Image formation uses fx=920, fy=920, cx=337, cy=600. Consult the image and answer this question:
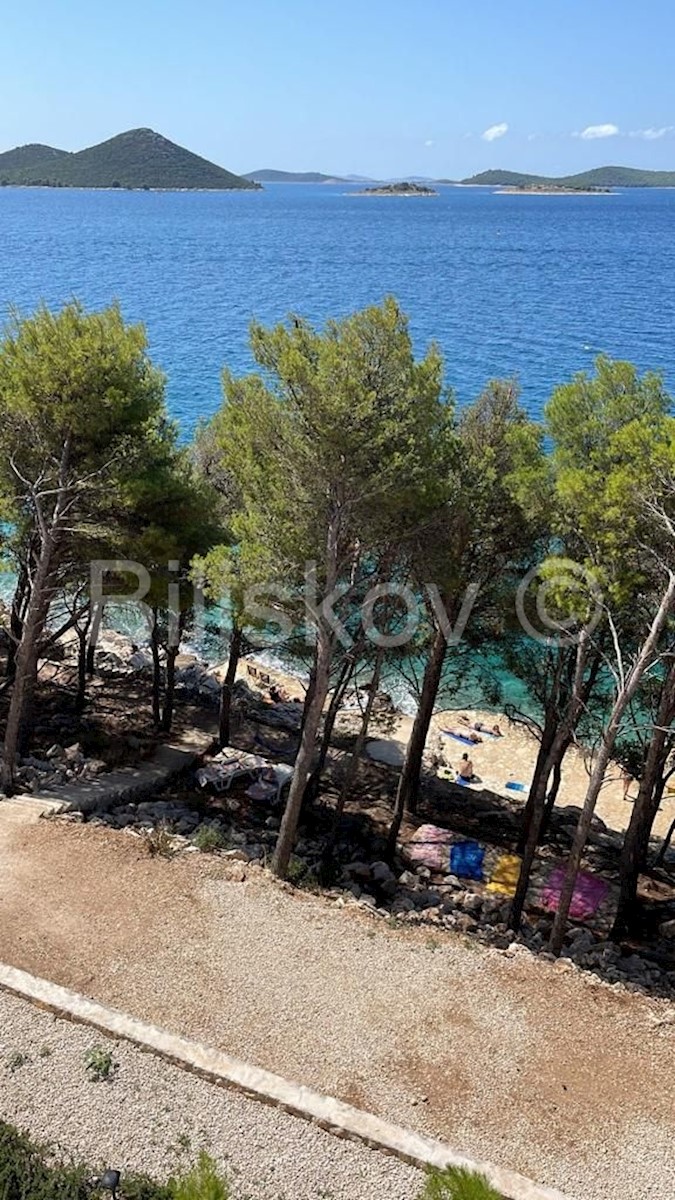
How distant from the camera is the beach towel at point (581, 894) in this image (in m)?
17.2

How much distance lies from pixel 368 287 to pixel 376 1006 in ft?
309

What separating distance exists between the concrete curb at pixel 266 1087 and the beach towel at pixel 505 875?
8245 millimetres

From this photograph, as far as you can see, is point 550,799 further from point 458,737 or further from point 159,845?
point 458,737

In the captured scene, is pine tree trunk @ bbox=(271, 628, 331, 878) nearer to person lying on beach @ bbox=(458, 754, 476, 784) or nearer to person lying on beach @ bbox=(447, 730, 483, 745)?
person lying on beach @ bbox=(458, 754, 476, 784)

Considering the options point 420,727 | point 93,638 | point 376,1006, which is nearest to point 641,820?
point 420,727

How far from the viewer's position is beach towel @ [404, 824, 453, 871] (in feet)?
59.6

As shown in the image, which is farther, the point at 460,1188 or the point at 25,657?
the point at 25,657

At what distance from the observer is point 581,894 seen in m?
17.5

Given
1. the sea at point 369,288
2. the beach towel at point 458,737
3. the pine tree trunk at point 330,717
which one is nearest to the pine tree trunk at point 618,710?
the pine tree trunk at point 330,717

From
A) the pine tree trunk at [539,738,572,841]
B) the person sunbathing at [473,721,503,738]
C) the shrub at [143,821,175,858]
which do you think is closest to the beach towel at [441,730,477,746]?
the person sunbathing at [473,721,503,738]

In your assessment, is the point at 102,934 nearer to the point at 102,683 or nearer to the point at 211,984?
the point at 211,984

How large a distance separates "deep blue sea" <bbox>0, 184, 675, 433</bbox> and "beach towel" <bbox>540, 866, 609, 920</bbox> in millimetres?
23488

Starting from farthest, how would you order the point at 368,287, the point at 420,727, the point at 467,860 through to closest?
the point at 368,287 < the point at 420,727 < the point at 467,860

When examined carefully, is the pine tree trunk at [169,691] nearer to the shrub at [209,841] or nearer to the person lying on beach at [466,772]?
the shrub at [209,841]
